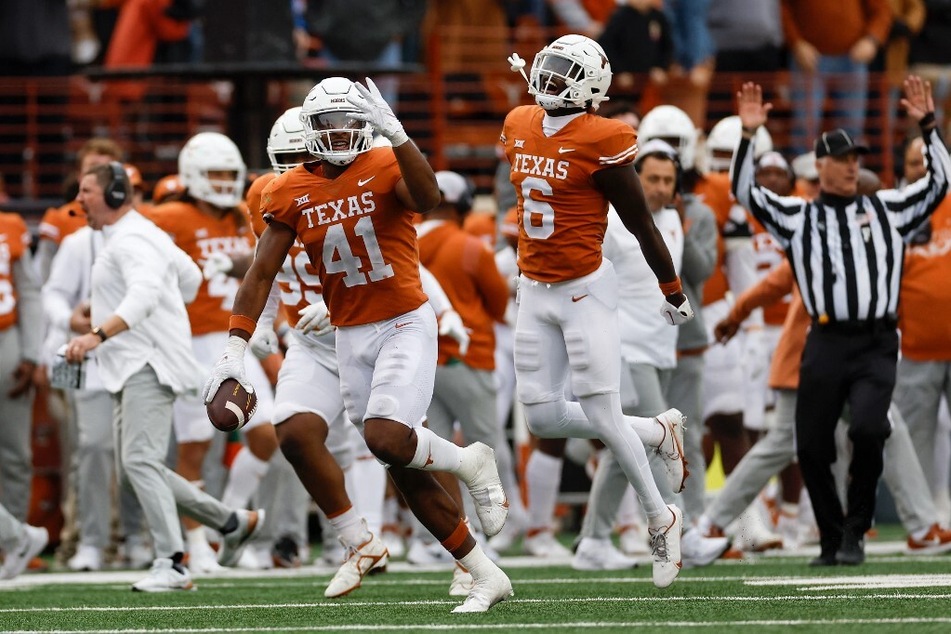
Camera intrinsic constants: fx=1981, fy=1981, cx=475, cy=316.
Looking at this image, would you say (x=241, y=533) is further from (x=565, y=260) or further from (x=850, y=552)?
(x=850, y=552)

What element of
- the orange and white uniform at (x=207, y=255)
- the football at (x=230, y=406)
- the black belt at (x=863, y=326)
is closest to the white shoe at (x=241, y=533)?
the orange and white uniform at (x=207, y=255)

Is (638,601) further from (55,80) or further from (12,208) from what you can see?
(55,80)

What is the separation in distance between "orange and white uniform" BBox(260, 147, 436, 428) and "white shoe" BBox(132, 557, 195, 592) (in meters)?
1.73

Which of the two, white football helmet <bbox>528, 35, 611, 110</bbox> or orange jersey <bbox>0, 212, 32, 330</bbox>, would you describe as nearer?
white football helmet <bbox>528, 35, 611, 110</bbox>

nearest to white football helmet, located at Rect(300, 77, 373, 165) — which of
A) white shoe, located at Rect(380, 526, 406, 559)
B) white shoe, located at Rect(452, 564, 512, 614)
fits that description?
white shoe, located at Rect(452, 564, 512, 614)

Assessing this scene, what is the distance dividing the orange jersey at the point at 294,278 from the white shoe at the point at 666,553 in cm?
196

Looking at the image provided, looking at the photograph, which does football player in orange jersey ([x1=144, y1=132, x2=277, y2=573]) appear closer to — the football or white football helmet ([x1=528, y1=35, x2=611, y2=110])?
white football helmet ([x1=528, y1=35, x2=611, y2=110])

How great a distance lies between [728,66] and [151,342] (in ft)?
22.4

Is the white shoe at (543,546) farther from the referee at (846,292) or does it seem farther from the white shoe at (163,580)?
the white shoe at (163,580)

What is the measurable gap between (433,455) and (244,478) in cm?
374

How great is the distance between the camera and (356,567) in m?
8.16

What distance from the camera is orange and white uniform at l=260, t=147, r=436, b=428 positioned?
24.3 feet

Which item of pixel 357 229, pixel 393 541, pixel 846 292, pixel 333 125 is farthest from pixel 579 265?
pixel 393 541

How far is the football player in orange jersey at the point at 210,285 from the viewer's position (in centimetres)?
1054
